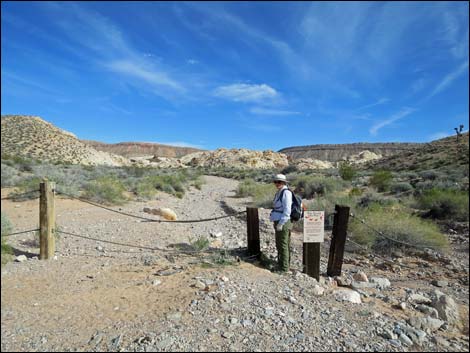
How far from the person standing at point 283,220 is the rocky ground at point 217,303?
0.29 meters

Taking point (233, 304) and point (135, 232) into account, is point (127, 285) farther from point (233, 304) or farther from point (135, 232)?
point (135, 232)

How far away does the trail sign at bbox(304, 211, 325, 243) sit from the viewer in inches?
221

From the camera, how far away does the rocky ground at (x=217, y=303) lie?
3352 mm

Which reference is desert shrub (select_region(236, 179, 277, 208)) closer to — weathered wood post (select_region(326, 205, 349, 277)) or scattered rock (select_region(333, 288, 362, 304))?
weathered wood post (select_region(326, 205, 349, 277))

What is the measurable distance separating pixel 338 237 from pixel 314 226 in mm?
575

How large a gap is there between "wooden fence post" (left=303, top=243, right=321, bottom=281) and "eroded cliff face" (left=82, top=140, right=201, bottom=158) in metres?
127

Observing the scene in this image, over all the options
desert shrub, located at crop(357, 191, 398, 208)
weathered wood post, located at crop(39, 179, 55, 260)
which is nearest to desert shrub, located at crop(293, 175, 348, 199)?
desert shrub, located at crop(357, 191, 398, 208)

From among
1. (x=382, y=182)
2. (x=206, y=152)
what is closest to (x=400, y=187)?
(x=382, y=182)

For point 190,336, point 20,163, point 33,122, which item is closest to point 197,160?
point 33,122

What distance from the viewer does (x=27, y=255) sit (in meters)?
6.01

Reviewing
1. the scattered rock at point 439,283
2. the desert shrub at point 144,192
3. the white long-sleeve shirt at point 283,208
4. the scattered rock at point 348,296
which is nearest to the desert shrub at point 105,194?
the desert shrub at point 144,192

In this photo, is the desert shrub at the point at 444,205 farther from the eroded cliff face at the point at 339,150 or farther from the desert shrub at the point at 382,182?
the eroded cliff face at the point at 339,150

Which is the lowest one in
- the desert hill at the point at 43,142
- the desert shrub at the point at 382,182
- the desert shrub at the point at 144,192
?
the desert shrub at the point at 144,192

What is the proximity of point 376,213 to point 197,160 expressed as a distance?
78799mm
